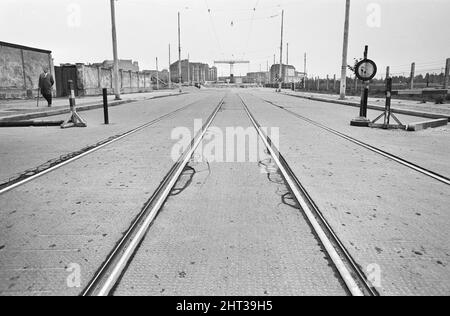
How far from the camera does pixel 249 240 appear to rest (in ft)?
11.3

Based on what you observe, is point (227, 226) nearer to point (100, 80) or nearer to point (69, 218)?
point (69, 218)

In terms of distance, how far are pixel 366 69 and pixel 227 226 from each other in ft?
34.8

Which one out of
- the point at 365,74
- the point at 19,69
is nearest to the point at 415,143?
the point at 365,74

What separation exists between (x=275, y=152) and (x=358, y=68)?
265 inches

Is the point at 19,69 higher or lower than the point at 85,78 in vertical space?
higher

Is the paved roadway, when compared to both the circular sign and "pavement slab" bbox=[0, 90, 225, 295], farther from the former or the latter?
the circular sign

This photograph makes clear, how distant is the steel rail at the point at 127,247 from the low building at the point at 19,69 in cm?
2479

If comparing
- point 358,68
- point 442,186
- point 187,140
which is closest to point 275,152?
point 187,140

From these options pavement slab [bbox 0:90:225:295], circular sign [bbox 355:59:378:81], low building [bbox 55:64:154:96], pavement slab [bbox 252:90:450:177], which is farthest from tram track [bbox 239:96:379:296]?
low building [bbox 55:64:154:96]

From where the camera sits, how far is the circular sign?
12.4 m

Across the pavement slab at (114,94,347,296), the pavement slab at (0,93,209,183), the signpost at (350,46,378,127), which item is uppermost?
the signpost at (350,46,378,127)

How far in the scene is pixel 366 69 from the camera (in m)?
12.6

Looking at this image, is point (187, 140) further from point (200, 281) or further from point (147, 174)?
point (200, 281)

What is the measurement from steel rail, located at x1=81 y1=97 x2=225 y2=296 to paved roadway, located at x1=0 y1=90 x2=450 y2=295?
2.9 inches
